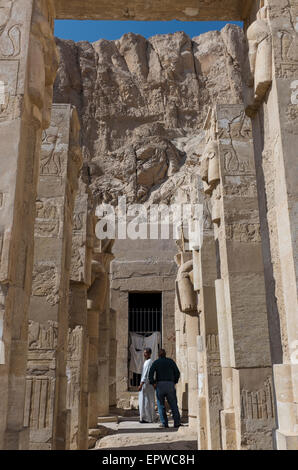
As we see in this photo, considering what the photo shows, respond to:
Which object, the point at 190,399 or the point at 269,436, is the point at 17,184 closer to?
the point at 269,436

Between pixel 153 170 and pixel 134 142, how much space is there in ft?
9.08

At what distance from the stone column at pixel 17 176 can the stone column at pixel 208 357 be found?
4.00 m

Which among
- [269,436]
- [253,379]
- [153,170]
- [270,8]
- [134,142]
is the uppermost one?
[134,142]

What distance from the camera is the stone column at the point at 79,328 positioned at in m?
6.54

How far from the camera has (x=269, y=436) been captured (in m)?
4.34

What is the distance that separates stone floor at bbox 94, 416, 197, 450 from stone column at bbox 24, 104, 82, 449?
2.18m

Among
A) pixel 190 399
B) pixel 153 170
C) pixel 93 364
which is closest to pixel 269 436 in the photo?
pixel 190 399

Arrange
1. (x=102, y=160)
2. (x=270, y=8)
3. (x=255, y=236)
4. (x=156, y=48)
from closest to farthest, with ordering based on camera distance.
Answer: (x=270, y=8) → (x=255, y=236) → (x=102, y=160) → (x=156, y=48)

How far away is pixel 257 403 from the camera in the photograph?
4500mm

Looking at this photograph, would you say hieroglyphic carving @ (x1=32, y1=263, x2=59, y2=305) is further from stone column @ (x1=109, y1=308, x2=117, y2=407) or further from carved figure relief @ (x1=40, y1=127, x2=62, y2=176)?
stone column @ (x1=109, y1=308, x2=117, y2=407)

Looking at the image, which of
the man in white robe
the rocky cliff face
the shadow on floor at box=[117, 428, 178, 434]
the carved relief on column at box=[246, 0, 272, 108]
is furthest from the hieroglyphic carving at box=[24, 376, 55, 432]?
the rocky cliff face

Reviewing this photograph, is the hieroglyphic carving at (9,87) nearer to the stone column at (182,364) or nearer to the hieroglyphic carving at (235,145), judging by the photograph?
the hieroglyphic carving at (235,145)

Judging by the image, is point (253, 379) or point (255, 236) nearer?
point (253, 379)

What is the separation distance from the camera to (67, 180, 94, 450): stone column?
654 cm
